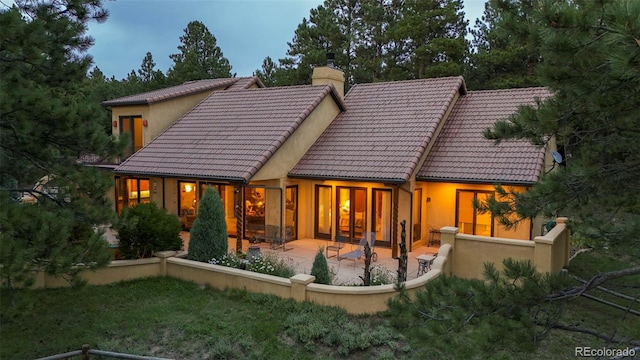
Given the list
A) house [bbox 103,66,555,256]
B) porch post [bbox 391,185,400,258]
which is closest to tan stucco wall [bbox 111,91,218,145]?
house [bbox 103,66,555,256]

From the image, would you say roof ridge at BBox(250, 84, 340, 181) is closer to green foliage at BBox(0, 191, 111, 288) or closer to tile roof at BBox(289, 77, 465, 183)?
tile roof at BBox(289, 77, 465, 183)

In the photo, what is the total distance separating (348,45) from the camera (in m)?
33.4

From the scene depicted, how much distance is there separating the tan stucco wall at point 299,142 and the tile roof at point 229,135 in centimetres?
30

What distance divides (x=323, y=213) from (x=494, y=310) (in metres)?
11.7

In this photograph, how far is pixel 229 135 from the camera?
1712cm

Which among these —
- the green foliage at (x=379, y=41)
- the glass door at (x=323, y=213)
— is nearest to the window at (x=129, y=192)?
the glass door at (x=323, y=213)

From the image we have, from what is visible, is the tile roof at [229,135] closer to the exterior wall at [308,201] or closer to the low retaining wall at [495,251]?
the exterior wall at [308,201]

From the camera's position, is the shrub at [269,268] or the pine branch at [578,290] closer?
the pine branch at [578,290]

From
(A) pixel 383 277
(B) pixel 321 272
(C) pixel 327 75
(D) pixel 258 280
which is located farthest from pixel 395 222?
(C) pixel 327 75

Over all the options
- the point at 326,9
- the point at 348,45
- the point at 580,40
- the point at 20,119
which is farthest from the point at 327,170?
the point at 326,9

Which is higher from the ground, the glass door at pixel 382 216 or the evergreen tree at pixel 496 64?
the evergreen tree at pixel 496 64

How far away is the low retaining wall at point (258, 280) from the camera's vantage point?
915 centimetres

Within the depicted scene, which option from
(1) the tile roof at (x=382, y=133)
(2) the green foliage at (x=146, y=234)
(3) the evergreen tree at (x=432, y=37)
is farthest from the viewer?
(3) the evergreen tree at (x=432, y=37)

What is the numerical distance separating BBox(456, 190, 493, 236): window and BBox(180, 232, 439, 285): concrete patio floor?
1280 mm
